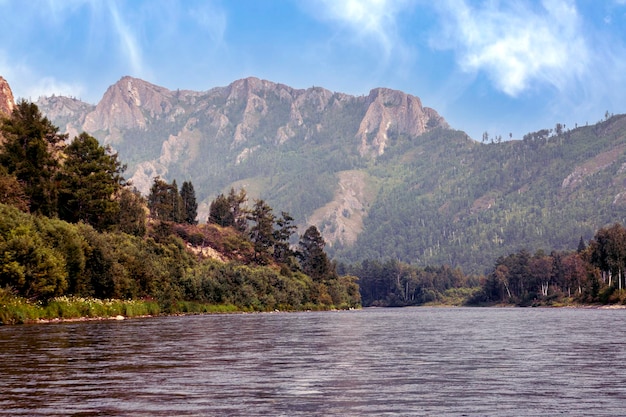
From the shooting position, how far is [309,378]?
2895cm

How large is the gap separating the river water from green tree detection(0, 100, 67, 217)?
2843 inches

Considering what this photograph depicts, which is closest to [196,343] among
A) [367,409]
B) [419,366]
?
[419,366]

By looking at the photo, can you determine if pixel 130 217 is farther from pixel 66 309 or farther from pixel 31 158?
pixel 66 309

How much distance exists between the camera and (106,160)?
423 feet

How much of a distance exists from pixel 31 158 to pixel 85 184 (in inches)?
364

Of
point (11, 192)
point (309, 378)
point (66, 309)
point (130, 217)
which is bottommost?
point (309, 378)

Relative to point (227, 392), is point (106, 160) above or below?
above

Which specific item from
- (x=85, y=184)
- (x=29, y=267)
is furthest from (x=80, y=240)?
(x=85, y=184)

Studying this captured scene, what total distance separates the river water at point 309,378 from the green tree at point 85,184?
7744 centimetres

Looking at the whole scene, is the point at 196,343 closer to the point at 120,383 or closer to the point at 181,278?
the point at 120,383

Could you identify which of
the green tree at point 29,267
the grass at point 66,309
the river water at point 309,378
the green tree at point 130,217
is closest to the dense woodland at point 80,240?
the green tree at point 29,267

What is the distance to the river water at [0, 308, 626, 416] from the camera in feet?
71.2

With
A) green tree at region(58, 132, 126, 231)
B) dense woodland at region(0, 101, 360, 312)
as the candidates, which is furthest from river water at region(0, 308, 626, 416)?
green tree at region(58, 132, 126, 231)

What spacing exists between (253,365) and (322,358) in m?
4.70
